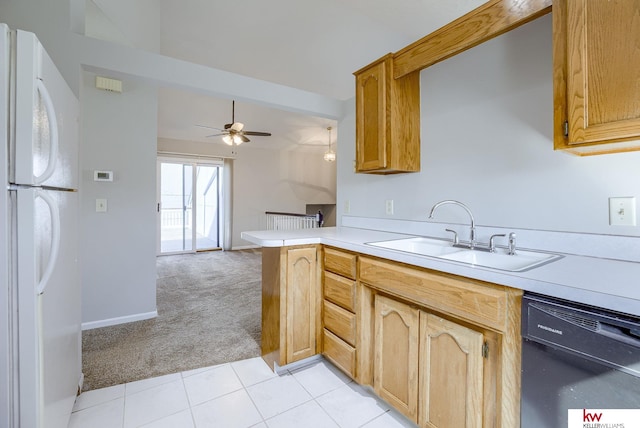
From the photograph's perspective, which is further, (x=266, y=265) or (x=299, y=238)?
(x=266, y=265)

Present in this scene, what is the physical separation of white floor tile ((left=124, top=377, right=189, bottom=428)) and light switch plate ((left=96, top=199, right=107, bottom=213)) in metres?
1.68

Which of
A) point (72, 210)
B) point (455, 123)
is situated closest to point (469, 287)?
point (455, 123)

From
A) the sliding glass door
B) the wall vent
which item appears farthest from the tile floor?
the sliding glass door

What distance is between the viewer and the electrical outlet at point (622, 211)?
1.16 meters

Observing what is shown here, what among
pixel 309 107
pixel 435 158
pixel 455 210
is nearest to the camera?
pixel 455 210

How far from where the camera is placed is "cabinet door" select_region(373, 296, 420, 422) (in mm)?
1318

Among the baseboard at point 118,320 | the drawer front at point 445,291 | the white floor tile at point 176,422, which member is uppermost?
the drawer front at point 445,291

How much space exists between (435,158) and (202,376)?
2183mm

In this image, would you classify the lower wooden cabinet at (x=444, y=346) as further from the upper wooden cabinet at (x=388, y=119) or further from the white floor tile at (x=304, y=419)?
the upper wooden cabinet at (x=388, y=119)

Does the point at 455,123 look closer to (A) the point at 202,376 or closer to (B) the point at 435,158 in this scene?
(B) the point at 435,158

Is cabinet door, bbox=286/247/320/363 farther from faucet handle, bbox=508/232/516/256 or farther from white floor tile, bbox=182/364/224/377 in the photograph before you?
faucet handle, bbox=508/232/516/256

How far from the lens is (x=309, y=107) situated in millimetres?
2547

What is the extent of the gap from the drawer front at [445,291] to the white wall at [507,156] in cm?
69

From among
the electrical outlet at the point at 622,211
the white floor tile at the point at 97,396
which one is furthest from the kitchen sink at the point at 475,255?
the white floor tile at the point at 97,396
